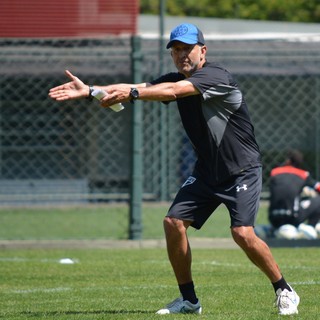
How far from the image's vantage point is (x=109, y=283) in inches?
374

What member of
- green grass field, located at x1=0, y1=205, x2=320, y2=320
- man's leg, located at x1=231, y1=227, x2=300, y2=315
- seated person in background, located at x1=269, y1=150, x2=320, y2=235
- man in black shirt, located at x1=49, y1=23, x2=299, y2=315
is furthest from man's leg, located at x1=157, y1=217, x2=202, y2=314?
seated person in background, located at x1=269, y1=150, x2=320, y2=235

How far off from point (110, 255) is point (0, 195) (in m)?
5.01

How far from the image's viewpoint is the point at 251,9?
35469 mm

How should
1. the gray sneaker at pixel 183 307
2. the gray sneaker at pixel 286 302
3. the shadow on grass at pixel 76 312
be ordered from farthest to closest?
the gray sneaker at pixel 183 307 < the shadow on grass at pixel 76 312 < the gray sneaker at pixel 286 302

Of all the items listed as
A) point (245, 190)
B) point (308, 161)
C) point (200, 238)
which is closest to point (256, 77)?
point (308, 161)

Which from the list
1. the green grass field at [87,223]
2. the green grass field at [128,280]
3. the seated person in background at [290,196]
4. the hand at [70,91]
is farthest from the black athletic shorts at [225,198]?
the seated person in background at [290,196]

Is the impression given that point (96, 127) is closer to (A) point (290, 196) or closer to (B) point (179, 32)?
(A) point (290, 196)

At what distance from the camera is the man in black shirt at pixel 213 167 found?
23.8ft

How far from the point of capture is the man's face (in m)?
7.33

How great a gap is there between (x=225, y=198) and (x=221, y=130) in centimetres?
50

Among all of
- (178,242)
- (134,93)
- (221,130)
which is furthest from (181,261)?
(134,93)

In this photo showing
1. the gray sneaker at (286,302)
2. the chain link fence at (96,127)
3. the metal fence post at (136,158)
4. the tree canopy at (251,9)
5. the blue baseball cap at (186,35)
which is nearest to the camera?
the gray sneaker at (286,302)

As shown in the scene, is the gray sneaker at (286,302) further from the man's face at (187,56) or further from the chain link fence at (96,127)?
the chain link fence at (96,127)

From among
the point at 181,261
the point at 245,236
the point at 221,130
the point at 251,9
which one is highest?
the point at 251,9
